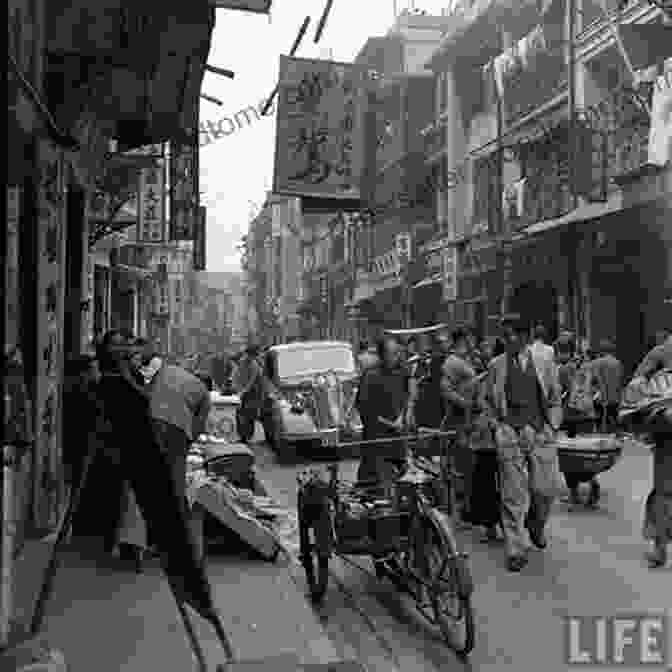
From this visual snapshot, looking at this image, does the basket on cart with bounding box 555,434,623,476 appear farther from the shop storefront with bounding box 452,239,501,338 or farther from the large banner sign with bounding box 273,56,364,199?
the shop storefront with bounding box 452,239,501,338

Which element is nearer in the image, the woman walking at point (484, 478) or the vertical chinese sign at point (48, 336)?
the vertical chinese sign at point (48, 336)

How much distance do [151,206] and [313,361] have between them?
729 centimetres

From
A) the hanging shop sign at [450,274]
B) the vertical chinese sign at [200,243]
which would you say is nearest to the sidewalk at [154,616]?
the vertical chinese sign at [200,243]

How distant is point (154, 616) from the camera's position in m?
5.80

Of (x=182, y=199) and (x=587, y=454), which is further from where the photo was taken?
(x=182, y=199)

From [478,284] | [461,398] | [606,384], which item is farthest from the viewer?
[478,284]

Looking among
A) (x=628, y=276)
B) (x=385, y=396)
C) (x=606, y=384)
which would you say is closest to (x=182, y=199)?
(x=606, y=384)

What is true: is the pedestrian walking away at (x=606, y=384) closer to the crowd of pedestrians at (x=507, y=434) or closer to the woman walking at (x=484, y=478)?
the crowd of pedestrians at (x=507, y=434)

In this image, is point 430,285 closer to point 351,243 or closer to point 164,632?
point 351,243

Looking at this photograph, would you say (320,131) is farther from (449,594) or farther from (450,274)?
(450,274)

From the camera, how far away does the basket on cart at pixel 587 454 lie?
9.00 metres

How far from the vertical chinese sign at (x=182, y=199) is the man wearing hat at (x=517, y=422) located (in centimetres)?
998

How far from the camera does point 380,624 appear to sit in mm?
6008

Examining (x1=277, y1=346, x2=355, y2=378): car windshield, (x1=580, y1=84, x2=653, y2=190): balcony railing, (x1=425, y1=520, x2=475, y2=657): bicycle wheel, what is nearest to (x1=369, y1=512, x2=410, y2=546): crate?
(x1=425, y1=520, x2=475, y2=657): bicycle wheel
